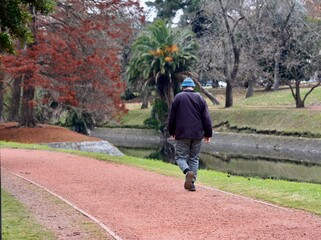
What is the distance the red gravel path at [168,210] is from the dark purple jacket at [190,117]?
1.10m

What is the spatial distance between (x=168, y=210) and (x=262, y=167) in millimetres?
18099

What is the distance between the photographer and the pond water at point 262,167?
22.4 meters

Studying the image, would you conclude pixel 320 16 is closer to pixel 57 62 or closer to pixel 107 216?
pixel 57 62

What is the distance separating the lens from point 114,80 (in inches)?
1168

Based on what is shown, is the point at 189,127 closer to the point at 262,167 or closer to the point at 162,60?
the point at 262,167

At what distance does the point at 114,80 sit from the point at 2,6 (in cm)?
1715

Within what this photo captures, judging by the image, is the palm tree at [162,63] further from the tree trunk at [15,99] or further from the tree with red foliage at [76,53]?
the tree with red foliage at [76,53]

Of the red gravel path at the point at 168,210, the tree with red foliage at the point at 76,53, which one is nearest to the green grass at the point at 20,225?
the red gravel path at the point at 168,210

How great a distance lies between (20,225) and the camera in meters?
7.62

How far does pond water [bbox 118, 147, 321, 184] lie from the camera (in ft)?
73.5

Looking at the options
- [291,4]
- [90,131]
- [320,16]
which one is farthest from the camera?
[90,131]

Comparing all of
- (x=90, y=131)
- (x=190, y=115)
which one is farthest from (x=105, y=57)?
(x=90, y=131)

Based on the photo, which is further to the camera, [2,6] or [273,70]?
[273,70]

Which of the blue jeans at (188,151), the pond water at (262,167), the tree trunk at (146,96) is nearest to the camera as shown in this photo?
the blue jeans at (188,151)
